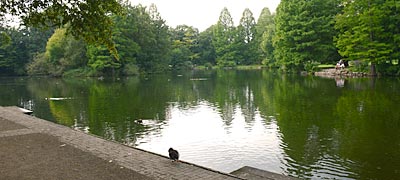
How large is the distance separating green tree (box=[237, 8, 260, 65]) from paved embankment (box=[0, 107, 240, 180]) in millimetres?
77589

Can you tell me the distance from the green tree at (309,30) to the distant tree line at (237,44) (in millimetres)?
115

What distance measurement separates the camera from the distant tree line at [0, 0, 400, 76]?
3847 centimetres

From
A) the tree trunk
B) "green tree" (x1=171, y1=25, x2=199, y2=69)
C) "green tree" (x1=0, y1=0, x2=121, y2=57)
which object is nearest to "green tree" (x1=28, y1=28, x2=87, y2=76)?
"green tree" (x1=171, y1=25, x2=199, y2=69)

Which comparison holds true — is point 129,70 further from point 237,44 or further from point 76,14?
point 76,14

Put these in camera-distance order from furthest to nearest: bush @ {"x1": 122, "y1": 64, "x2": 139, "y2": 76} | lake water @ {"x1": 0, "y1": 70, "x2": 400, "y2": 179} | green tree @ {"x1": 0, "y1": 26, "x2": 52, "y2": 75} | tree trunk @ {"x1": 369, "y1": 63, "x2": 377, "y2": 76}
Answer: green tree @ {"x1": 0, "y1": 26, "x2": 52, "y2": 75}
bush @ {"x1": 122, "y1": 64, "x2": 139, "y2": 76}
tree trunk @ {"x1": 369, "y1": 63, "x2": 377, "y2": 76}
lake water @ {"x1": 0, "y1": 70, "x2": 400, "y2": 179}

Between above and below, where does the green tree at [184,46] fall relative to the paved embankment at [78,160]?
above

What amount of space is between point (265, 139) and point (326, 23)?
40895 mm

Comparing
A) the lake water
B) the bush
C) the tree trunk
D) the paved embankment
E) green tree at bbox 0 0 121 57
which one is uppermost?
green tree at bbox 0 0 121 57

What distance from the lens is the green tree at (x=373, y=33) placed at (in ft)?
121

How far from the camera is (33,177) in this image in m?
6.92

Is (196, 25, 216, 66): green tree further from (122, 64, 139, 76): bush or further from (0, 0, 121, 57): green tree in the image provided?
(0, 0, 121, 57): green tree

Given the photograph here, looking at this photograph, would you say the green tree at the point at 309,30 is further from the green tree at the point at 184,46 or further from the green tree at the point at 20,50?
the green tree at the point at 20,50

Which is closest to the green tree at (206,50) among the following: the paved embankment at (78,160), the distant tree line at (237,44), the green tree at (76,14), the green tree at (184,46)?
the distant tree line at (237,44)

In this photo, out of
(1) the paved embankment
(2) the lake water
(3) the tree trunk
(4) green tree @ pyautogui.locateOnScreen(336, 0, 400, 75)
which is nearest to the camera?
(1) the paved embankment
